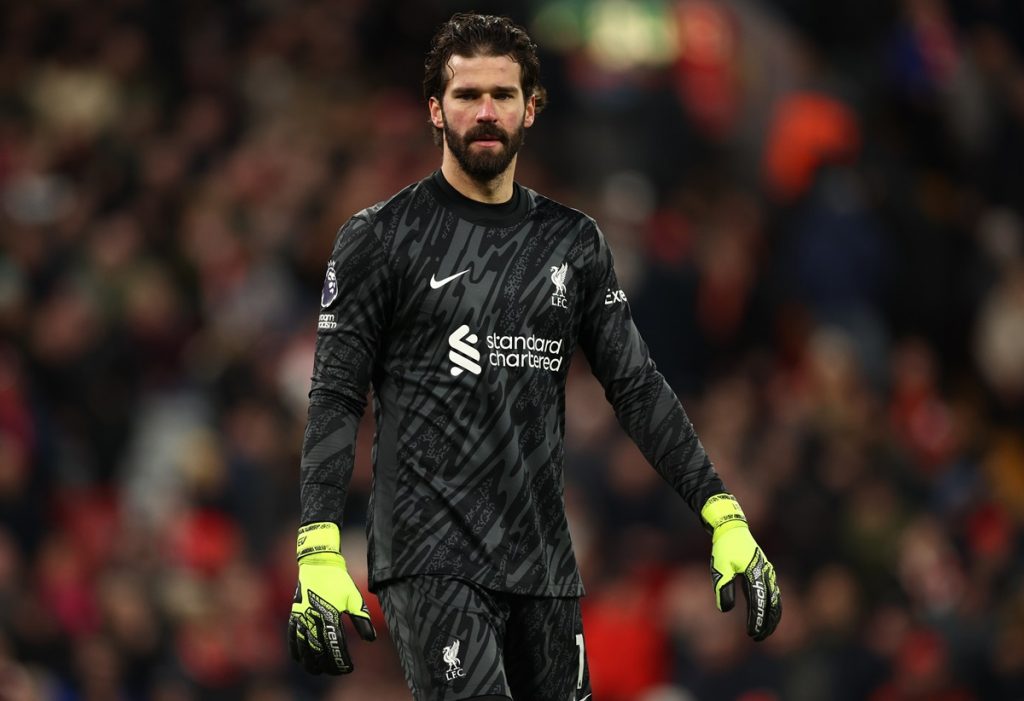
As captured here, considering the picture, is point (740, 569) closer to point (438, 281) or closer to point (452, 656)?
point (452, 656)

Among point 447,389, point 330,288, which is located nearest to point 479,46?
point 330,288

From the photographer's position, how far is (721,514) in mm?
5992

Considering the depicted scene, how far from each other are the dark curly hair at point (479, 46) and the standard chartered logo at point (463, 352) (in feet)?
2.19

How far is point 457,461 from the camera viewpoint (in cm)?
584

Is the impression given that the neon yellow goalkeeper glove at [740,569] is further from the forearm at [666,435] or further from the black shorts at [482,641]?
the black shorts at [482,641]

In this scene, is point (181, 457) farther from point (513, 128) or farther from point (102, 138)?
point (513, 128)

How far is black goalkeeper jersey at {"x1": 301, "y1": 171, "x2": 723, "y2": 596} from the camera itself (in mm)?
5809

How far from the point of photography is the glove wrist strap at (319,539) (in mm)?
5625

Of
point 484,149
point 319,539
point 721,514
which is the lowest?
point 319,539

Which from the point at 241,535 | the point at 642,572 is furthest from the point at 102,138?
the point at 642,572

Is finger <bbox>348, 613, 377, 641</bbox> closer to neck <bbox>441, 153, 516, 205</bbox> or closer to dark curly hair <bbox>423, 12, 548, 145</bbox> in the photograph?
neck <bbox>441, 153, 516, 205</bbox>

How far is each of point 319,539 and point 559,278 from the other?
1.09 m

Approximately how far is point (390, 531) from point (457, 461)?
0.96 feet

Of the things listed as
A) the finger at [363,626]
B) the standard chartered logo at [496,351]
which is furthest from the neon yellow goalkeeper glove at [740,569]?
the finger at [363,626]
